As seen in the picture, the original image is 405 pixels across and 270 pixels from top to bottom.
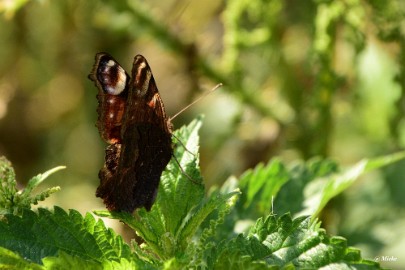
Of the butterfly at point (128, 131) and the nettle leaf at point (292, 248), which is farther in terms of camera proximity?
the butterfly at point (128, 131)

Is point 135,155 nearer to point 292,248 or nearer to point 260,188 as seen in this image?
point 292,248

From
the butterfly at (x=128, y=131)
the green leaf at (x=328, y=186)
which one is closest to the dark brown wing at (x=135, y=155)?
the butterfly at (x=128, y=131)

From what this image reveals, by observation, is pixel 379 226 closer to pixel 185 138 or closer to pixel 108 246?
pixel 185 138

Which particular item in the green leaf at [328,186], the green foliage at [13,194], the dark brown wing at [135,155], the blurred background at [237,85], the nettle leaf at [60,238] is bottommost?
the nettle leaf at [60,238]

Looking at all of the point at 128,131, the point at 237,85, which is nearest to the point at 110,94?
the point at 128,131

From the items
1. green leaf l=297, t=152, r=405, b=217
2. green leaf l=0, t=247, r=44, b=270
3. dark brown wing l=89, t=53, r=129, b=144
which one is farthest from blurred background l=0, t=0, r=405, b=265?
green leaf l=0, t=247, r=44, b=270

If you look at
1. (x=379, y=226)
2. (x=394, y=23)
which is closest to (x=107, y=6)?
(x=394, y=23)

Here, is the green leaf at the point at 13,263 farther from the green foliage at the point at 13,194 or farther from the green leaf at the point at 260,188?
the green leaf at the point at 260,188
